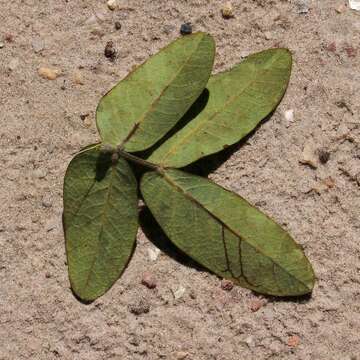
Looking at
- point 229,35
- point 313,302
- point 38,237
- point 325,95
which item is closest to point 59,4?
point 229,35

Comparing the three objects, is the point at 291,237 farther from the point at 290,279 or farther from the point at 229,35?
the point at 229,35

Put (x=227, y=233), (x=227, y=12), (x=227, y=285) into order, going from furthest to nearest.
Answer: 1. (x=227, y=12)
2. (x=227, y=285)
3. (x=227, y=233)

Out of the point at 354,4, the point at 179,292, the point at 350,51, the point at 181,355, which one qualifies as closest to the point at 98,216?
the point at 179,292

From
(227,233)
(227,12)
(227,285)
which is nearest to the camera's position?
(227,233)

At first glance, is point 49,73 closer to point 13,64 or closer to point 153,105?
point 13,64

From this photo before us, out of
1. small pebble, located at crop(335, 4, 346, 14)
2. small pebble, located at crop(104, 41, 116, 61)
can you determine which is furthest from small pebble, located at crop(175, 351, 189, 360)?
small pebble, located at crop(335, 4, 346, 14)

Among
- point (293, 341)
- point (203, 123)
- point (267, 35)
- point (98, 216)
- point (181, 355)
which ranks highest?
point (267, 35)

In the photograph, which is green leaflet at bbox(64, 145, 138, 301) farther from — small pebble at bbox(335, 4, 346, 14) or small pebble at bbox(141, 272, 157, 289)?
small pebble at bbox(335, 4, 346, 14)
